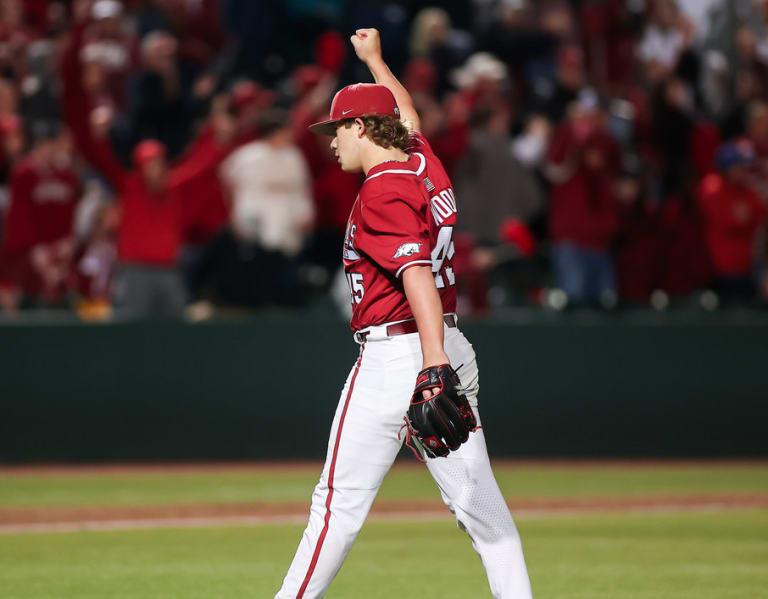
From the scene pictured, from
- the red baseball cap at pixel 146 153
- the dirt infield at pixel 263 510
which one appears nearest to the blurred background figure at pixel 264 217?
the red baseball cap at pixel 146 153

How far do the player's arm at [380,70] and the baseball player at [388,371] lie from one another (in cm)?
80

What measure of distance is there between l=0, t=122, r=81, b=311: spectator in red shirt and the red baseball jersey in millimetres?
8201

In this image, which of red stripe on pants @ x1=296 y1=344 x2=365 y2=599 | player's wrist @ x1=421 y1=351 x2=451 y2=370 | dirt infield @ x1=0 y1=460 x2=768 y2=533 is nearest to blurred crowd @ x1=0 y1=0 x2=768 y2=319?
dirt infield @ x1=0 y1=460 x2=768 y2=533

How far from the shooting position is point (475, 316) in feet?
43.1

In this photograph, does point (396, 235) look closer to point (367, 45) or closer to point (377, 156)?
point (377, 156)

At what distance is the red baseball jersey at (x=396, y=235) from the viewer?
473 cm

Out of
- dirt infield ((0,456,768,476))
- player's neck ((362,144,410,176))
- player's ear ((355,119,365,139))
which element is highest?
player's ear ((355,119,365,139))

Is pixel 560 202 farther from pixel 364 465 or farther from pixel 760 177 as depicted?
pixel 364 465

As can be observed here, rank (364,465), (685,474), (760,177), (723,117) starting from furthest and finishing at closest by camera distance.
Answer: (723,117) → (760,177) → (685,474) → (364,465)

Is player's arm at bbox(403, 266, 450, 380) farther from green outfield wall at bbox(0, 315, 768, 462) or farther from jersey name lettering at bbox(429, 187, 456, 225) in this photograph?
green outfield wall at bbox(0, 315, 768, 462)

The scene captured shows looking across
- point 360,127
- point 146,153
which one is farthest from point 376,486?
point 146,153

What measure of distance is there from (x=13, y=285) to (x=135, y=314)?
3.78 ft

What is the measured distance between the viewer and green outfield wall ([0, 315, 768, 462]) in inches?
503

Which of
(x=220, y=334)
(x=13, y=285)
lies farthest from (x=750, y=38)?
(x=13, y=285)
